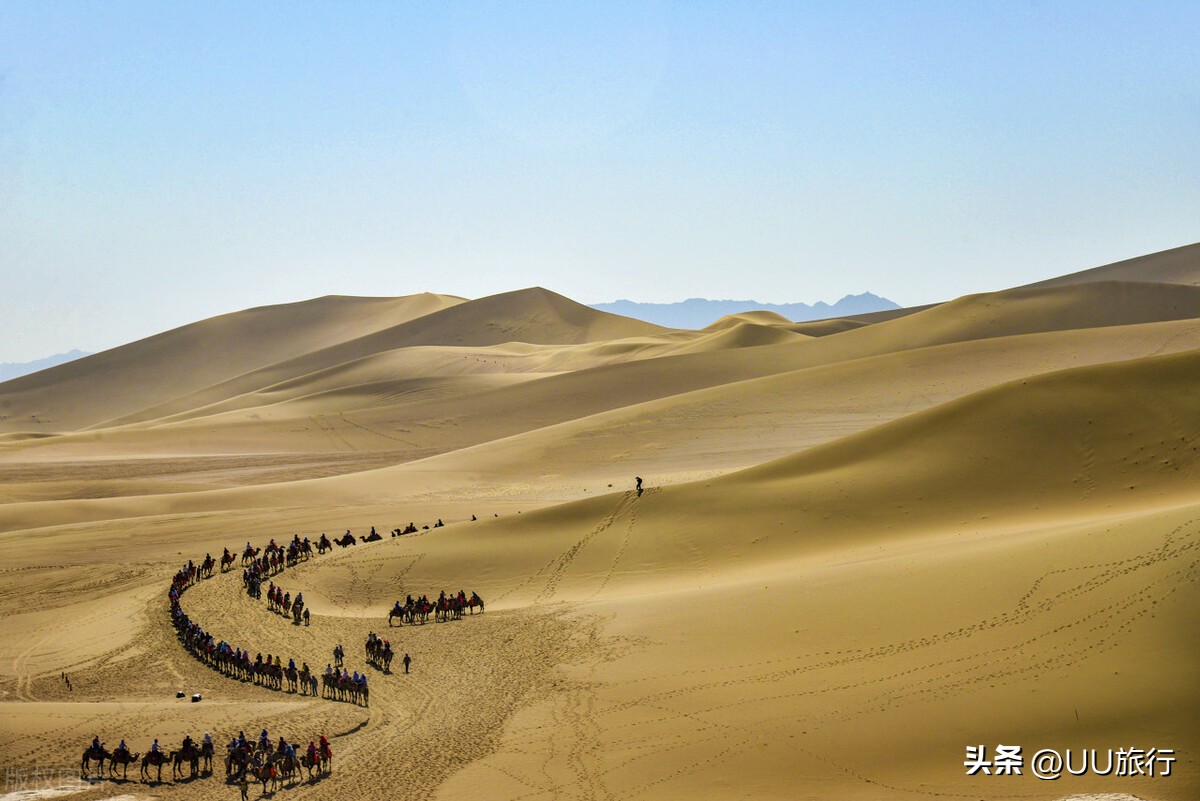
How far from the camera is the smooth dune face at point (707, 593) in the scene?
45.5 feet

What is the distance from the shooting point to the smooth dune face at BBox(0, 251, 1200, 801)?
45.5 ft

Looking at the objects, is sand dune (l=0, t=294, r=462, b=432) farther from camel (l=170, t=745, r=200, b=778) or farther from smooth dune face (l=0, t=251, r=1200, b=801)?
camel (l=170, t=745, r=200, b=778)

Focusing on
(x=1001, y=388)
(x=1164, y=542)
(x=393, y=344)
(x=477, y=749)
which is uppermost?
(x=393, y=344)

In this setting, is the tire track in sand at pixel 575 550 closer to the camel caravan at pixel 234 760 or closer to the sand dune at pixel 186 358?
the camel caravan at pixel 234 760

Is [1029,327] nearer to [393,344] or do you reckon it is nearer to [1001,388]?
[1001,388]

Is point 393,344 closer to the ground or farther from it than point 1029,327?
farther from it

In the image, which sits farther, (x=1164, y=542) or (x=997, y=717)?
(x=1164, y=542)

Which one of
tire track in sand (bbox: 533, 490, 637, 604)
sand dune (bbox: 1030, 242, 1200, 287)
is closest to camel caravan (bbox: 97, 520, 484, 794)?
tire track in sand (bbox: 533, 490, 637, 604)

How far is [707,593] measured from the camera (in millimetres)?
22078

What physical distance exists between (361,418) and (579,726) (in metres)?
62.9

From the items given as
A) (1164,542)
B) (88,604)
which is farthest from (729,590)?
(88,604)

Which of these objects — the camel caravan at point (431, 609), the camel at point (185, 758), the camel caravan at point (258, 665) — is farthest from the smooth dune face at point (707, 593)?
the camel caravan at point (431, 609)

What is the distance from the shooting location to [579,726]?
15.8 meters

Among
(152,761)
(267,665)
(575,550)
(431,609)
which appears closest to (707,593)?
(575,550)
